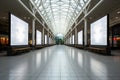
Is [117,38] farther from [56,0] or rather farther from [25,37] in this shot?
[25,37]

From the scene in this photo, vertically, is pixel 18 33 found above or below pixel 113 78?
above

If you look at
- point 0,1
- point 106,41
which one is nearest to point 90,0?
point 106,41

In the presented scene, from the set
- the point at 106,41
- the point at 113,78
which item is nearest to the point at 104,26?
the point at 106,41

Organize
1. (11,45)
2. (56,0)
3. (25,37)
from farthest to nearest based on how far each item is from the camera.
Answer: (56,0) → (25,37) → (11,45)

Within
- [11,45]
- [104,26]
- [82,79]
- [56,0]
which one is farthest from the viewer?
[56,0]

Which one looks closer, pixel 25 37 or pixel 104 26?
pixel 104 26

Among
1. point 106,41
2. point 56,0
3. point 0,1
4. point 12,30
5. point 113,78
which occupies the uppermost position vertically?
point 56,0

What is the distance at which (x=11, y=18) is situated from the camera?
18.7 meters

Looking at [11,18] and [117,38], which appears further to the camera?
[117,38]

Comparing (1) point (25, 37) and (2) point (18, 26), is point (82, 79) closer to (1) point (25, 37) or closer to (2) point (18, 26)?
(2) point (18, 26)

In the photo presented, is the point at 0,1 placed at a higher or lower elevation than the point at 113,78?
higher

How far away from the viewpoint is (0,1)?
20.8 meters

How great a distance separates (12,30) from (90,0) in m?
13.0

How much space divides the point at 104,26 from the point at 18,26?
998 centimetres
